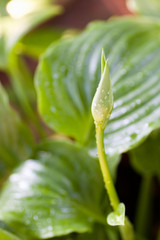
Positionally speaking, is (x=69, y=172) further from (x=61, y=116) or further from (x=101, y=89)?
(x=101, y=89)

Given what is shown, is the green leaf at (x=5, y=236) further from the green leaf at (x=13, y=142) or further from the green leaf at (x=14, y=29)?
the green leaf at (x=14, y=29)

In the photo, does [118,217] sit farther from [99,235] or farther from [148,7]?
[148,7]

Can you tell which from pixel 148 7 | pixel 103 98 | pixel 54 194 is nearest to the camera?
pixel 103 98

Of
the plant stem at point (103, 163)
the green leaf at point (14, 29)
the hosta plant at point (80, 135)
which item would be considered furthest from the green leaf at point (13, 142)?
the plant stem at point (103, 163)

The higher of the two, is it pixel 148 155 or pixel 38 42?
pixel 38 42

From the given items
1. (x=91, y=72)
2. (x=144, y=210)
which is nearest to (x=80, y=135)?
(x=91, y=72)
